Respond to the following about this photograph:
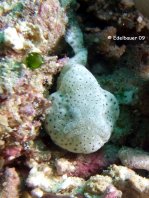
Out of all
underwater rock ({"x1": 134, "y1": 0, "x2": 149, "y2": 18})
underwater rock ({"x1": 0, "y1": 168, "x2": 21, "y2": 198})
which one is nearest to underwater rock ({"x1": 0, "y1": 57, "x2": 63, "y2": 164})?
underwater rock ({"x1": 0, "y1": 168, "x2": 21, "y2": 198})

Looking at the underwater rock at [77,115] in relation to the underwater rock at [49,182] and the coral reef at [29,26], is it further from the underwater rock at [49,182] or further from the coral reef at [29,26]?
the coral reef at [29,26]

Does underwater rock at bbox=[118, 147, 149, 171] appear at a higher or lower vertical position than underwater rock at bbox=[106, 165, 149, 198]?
higher

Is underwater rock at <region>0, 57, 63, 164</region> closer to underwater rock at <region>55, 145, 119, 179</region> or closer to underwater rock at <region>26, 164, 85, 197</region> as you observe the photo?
underwater rock at <region>26, 164, 85, 197</region>

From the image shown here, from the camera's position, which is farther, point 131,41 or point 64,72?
point 131,41

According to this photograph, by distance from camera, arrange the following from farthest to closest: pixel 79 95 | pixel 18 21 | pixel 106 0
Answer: pixel 106 0, pixel 79 95, pixel 18 21

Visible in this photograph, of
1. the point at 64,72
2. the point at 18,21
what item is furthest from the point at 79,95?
the point at 18,21

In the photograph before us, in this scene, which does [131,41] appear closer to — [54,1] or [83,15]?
[83,15]

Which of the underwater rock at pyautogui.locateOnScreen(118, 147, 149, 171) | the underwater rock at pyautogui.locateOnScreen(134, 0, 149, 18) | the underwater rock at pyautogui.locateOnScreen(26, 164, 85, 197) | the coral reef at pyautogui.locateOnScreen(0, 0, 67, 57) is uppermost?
the underwater rock at pyautogui.locateOnScreen(134, 0, 149, 18)

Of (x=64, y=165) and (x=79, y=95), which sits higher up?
(x=79, y=95)

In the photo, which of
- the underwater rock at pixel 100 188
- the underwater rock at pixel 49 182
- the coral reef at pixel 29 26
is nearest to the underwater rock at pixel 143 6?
the coral reef at pixel 29 26
